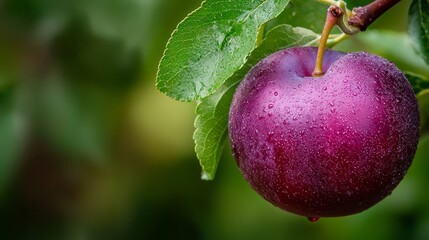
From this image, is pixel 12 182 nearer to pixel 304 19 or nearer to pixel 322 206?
pixel 304 19

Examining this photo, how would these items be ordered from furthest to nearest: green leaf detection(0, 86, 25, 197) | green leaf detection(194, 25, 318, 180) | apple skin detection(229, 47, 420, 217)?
1. green leaf detection(0, 86, 25, 197)
2. green leaf detection(194, 25, 318, 180)
3. apple skin detection(229, 47, 420, 217)

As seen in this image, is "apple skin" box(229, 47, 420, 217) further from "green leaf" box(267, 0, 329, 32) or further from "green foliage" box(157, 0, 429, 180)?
"green leaf" box(267, 0, 329, 32)

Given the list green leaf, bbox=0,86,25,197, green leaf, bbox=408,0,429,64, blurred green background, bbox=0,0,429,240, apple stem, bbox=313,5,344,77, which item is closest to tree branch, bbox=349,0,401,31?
apple stem, bbox=313,5,344,77

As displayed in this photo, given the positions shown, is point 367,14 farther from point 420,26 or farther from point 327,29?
point 420,26

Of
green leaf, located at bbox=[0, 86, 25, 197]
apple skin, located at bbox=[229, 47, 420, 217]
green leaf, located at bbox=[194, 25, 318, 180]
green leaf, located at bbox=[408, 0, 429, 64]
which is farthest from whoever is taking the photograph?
green leaf, located at bbox=[0, 86, 25, 197]

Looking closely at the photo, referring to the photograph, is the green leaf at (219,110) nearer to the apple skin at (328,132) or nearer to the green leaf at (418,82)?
the apple skin at (328,132)

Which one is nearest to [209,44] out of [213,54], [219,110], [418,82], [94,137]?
[213,54]

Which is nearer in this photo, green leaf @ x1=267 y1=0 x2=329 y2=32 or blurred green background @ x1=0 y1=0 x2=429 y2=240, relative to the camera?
green leaf @ x1=267 y1=0 x2=329 y2=32

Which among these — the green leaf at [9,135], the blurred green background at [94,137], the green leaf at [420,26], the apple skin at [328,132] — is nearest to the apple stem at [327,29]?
the apple skin at [328,132]
